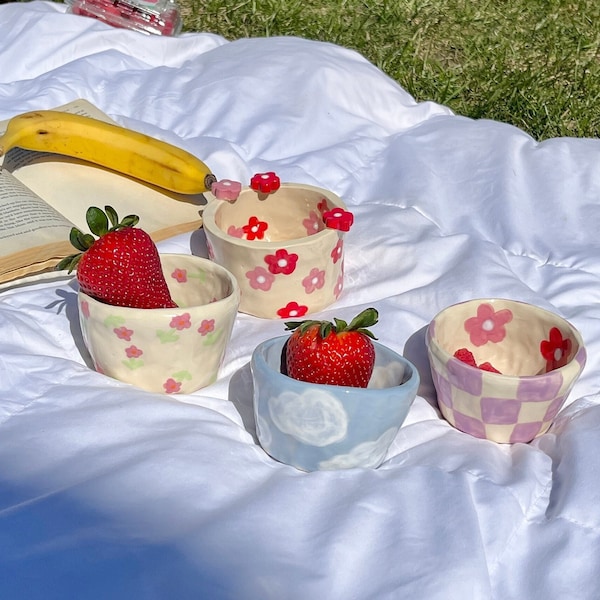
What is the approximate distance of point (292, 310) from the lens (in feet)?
3.60

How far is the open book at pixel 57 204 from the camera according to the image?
3.58 ft

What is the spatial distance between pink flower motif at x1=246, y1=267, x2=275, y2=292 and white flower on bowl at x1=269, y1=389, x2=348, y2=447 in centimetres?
26

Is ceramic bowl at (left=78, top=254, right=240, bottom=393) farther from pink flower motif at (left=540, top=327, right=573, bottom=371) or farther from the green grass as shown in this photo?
the green grass

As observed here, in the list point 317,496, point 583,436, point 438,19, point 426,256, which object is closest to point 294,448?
point 317,496

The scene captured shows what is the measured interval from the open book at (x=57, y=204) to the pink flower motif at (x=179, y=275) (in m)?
0.17

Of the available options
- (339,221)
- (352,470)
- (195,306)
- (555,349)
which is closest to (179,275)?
(195,306)

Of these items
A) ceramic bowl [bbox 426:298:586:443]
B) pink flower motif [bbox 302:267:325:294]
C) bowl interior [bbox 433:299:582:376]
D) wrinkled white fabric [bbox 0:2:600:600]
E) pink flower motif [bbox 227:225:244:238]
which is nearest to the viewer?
wrinkled white fabric [bbox 0:2:600:600]

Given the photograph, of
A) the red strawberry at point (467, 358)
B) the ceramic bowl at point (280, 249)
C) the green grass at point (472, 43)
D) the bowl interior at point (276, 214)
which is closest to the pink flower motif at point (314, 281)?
the ceramic bowl at point (280, 249)

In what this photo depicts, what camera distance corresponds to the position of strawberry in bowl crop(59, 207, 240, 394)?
0.89 m

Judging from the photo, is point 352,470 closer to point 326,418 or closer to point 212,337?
point 326,418

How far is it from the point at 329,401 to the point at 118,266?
0.25 m

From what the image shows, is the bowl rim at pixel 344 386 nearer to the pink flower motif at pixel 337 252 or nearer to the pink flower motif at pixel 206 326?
the pink flower motif at pixel 206 326

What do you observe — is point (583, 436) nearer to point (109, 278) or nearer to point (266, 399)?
point (266, 399)

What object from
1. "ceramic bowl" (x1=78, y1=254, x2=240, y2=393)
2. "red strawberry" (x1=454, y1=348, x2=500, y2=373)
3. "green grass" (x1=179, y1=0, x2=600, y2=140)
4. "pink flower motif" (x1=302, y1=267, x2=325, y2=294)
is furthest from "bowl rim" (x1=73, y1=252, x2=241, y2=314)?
"green grass" (x1=179, y1=0, x2=600, y2=140)
